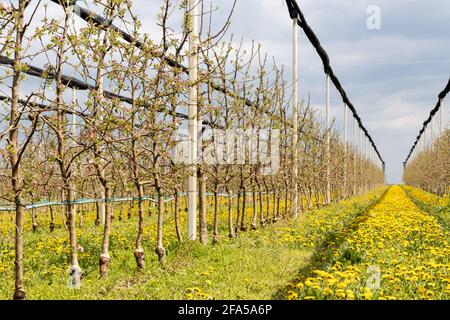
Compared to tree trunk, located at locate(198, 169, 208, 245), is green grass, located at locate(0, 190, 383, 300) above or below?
below

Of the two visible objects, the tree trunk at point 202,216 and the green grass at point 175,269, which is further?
the tree trunk at point 202,216

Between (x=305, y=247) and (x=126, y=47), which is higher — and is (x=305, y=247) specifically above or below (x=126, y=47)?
below

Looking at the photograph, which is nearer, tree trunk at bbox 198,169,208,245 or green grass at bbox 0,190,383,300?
green grass at bbox 0,190,383,300

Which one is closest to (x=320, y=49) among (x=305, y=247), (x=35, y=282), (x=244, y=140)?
(x=244, y=140)

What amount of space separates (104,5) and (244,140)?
7.83 meters

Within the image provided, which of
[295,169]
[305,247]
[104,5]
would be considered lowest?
[305,247]

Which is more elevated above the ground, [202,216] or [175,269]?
[202,216]

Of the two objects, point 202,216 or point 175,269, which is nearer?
point 175,269

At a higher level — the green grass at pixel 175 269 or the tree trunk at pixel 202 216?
the tree trunk at pixel 202 216
